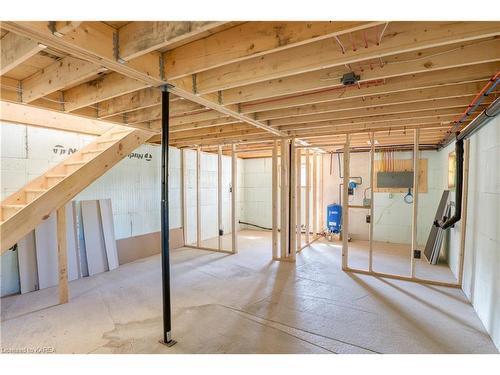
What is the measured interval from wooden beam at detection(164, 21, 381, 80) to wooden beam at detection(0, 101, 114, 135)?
2.61 meters

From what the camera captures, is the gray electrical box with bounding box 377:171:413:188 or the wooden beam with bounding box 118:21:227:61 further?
the gray electrical box with bounding box 377:171:413:188

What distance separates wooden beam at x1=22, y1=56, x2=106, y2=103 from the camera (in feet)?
7.77

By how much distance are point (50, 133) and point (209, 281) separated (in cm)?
326

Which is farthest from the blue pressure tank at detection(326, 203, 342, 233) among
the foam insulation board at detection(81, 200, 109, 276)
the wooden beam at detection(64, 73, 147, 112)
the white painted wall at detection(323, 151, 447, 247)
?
the wooden beam at detection(64, 73, 147, 112)

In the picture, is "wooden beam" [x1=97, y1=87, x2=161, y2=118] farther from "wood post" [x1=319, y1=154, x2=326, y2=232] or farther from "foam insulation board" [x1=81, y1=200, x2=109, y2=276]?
"wood post" [x1=319, y1=154, x2=326, y2=232]

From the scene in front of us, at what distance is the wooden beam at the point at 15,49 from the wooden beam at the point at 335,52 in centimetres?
134

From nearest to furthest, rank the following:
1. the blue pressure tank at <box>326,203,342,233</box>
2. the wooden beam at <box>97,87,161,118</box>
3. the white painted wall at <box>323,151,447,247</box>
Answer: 1. the wooden beam at <box>97,87,161,118</box>
2. the white painted wall at <box>323,151,447,247</box>
3. the blue pressure tank at <box>326,203,342,233</box>

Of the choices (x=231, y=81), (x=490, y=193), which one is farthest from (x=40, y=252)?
(x=490, y=193)

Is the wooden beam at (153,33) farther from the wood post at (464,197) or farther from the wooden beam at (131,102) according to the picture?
the wood post at (464,197)

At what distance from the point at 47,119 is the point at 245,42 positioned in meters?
3.48

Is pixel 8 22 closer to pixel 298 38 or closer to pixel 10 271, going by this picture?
pixel 298 38

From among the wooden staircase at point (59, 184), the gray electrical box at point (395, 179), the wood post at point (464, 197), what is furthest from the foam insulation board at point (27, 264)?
the gray electrical box at point (395, 179)

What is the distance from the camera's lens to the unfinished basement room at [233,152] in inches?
80.4
